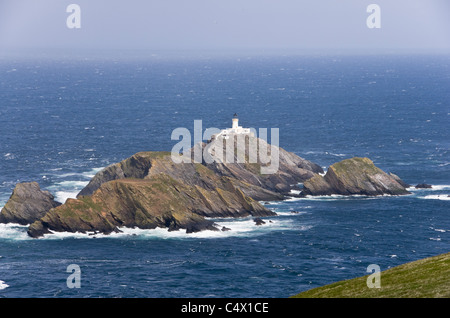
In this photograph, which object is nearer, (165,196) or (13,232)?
(13,232)

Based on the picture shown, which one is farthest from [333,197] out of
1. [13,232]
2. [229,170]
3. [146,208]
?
[13,232]

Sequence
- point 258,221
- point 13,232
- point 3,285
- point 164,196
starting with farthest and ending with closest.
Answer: point 164,196 → point 258,221 → point 13,232 → point 3,285

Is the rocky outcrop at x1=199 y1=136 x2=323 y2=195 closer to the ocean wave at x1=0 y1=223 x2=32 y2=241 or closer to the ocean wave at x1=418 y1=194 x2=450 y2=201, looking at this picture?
the ocean wave at x1=418 y1=194 x2=450 y2=201

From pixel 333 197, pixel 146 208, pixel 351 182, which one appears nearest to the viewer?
pixel 146 208

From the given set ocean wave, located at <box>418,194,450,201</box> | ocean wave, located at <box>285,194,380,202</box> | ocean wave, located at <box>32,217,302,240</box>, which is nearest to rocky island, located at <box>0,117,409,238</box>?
ocean wave, located at <box>285,194,380,202</box>

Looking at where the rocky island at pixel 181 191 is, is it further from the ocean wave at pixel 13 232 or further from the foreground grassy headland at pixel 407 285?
the foreground grassy headland at pixel 407 285

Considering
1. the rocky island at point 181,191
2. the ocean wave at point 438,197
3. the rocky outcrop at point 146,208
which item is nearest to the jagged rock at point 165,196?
the rocky outcrop at point 146,208

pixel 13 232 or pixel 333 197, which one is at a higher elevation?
pixel 13 232

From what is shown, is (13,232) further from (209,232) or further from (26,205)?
(209,232)
